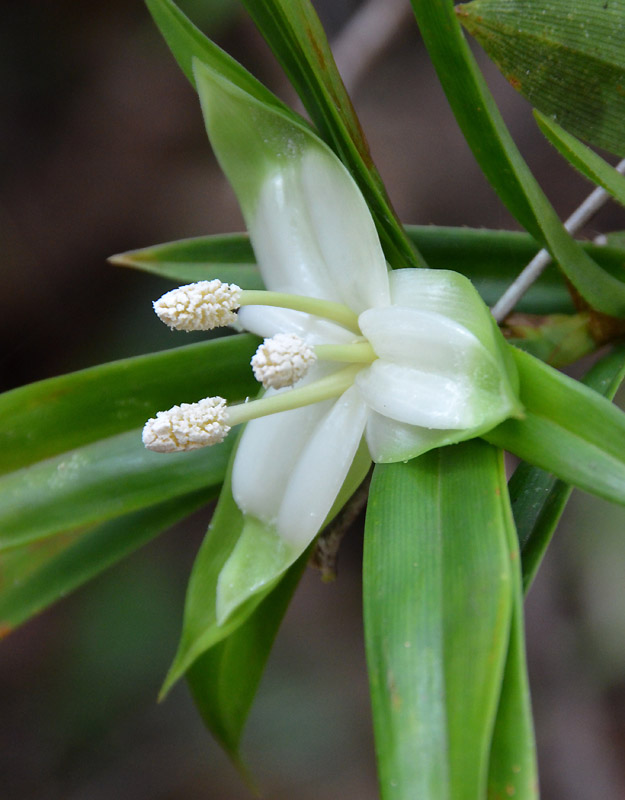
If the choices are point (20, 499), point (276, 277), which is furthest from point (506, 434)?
point (20, 499)

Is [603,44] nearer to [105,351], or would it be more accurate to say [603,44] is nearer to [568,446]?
[568,446]

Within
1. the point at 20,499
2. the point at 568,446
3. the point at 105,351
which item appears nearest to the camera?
the point at 568,446

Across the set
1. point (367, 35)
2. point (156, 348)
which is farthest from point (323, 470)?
point (367, 35)

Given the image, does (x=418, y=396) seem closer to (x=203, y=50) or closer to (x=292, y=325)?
(x=292, y=325)

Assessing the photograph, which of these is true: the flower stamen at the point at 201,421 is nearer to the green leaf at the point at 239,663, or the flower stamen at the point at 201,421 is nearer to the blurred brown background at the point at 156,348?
the green leaf at the point at 239,663

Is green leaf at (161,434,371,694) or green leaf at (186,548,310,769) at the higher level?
green leaf at (161,434,371,694)

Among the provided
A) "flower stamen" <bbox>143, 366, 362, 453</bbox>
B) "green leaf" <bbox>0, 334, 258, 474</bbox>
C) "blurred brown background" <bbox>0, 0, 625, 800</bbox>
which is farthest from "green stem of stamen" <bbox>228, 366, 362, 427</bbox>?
"blurred brown background" <bbox>0, 0, 625, 800</bbox>

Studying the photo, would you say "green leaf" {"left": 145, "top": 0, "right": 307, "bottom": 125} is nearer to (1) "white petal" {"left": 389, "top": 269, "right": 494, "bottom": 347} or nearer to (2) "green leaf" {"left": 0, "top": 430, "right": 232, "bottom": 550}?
(1) "white petal" {"left": 389, "top": 269, "right": 494, "bottom": 347}
